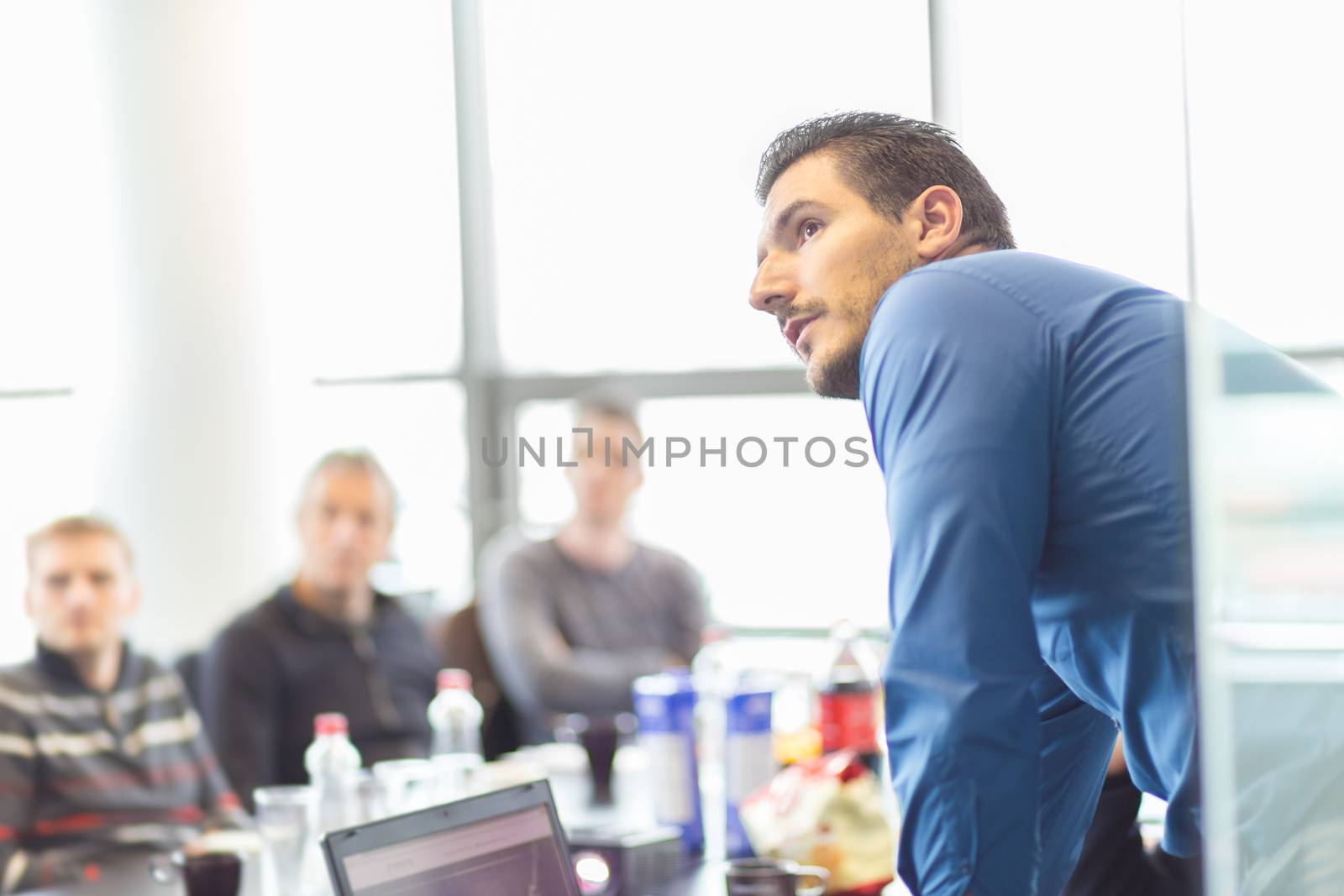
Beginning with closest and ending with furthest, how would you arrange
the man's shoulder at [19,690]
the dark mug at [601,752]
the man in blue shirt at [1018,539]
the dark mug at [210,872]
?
the man in blue shirt at [1018,539], the dark mug at [210,872], the dark mug at [601,752], the man's shoulder at [19,690]

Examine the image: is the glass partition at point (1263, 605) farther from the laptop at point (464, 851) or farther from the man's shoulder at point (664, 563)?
the man's shoulder at point (664, 563)

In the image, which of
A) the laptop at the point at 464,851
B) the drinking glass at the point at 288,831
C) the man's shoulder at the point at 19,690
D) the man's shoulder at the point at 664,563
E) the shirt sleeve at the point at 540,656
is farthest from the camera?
the man's shoulder at the point at 664,563

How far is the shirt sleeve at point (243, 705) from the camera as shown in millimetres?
2564

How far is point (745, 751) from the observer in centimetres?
171

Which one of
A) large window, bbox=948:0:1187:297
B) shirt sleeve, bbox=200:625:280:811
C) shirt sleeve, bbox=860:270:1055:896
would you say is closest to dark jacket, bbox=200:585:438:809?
shirt sleeve, bbox=200:625:280:811

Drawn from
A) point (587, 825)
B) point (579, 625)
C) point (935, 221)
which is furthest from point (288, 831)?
point (579, 625)

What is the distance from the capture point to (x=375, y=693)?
109 inches

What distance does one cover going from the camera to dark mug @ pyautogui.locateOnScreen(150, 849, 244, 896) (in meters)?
1.44

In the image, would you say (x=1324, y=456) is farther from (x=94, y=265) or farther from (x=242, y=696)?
(x=94, y=265)

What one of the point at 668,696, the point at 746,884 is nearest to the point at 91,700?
the point at 668,696

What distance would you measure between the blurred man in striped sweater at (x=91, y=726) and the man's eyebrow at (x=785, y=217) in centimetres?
139

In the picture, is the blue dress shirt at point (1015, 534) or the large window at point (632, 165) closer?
the blue dress shirt at point (1015, 534)

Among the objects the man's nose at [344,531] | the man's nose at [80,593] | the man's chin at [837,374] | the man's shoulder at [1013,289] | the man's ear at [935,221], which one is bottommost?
the man's nose at [80,593]

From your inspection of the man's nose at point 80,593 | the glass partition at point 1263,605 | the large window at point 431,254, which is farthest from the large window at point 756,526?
the glass partition at point 1263,605
